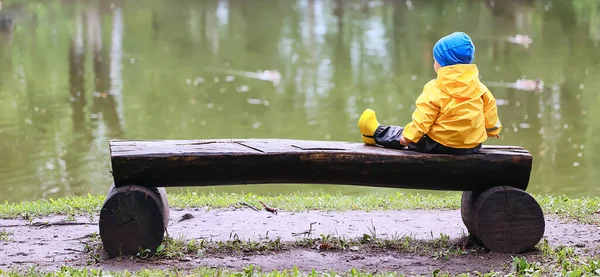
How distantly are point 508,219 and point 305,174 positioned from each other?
1447 millimetres

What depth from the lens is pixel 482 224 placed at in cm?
541

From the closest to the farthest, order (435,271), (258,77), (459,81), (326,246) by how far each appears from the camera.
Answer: (435,271) → (459,81) → (326,246) → (258,77)

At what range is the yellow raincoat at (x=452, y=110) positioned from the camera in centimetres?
530


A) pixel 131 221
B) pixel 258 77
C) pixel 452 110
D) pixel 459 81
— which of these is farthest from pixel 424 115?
pixel 258 77

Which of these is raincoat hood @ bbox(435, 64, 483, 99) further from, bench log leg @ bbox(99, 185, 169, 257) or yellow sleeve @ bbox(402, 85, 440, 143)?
bench log leg @ bbox(99, 185, 169, 257)

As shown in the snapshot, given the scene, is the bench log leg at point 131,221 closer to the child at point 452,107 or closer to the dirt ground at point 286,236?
the dirt ground at point 286,236

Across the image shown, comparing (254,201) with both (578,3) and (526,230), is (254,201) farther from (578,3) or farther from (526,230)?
(578,3)

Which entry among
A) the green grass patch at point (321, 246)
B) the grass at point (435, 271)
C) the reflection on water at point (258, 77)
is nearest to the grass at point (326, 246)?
the green grass patch at point (321, 246)

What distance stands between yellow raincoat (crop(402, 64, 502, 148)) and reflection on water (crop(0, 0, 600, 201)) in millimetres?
4638

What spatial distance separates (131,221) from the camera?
205 inches

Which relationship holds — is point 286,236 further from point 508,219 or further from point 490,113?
point 490,113

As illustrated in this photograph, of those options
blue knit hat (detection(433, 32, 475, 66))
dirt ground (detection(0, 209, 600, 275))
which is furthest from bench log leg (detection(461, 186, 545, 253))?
blue knit hat (detection(433, 32, 475, 66))

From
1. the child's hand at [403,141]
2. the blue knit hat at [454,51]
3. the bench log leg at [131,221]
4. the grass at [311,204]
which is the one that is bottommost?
the grass at [311,204]

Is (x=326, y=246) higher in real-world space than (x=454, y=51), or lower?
lower
